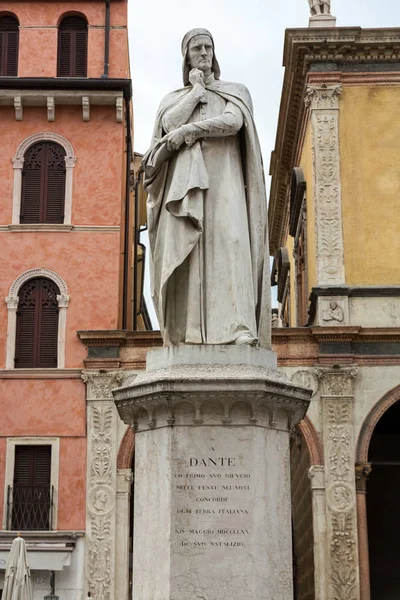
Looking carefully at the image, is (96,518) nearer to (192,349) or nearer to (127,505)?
(127,505)

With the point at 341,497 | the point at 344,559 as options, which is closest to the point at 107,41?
the point at 341,497

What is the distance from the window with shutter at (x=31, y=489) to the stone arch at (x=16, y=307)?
195cm

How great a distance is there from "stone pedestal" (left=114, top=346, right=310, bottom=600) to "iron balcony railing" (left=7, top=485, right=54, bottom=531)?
16210mm

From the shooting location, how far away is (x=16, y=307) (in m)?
24.4

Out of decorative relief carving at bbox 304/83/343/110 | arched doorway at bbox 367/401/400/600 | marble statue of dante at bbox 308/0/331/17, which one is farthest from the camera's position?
arched doorway at bbox 367/401/400/600

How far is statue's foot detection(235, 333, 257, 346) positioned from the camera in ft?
24.0

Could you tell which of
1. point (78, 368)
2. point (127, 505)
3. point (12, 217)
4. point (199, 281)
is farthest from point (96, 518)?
point (199, 281)

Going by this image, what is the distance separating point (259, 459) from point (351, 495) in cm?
1596

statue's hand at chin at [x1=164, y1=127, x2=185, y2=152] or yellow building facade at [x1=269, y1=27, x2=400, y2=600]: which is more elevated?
yellow building facade at [x1=269, y1=27, x2=400, y2=600]

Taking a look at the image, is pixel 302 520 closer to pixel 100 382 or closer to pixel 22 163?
pixel 100 382

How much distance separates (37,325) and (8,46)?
7192 mm

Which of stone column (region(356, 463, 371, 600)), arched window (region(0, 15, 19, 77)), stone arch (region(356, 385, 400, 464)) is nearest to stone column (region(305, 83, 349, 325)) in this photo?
stone arch (region(356, 385, 400, 464))

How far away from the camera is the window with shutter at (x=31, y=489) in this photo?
75.4 feet

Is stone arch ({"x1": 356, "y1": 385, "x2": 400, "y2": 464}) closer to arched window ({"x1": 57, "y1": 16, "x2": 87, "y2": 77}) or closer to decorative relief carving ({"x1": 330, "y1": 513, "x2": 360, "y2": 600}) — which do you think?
decorative relief carving ({"x1": 330, "y1": 513, "x2": 360, "y2": 600})
